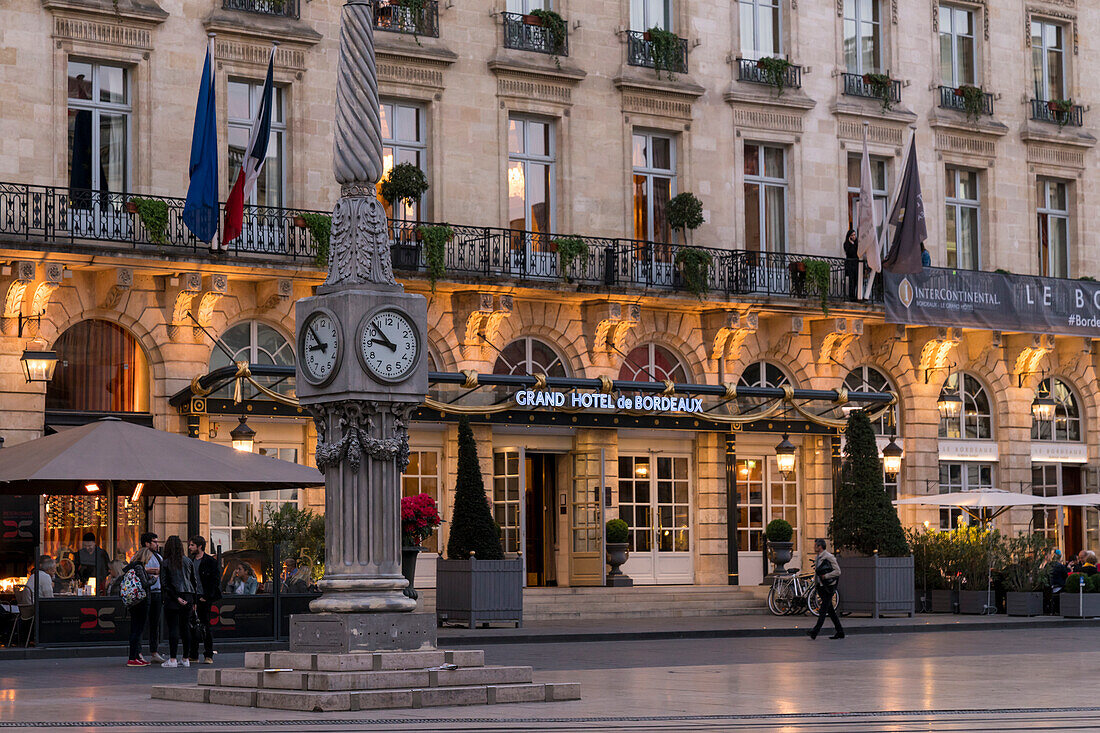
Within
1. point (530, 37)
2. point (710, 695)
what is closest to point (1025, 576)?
point (530, 37)

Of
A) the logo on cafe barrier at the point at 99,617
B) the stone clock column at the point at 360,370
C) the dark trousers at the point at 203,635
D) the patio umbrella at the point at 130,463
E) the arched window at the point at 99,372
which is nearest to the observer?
the stone clock column at the point at 360,370

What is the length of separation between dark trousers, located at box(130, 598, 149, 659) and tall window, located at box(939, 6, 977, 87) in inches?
899

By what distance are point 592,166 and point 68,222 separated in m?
9.70

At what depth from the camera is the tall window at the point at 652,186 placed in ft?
108

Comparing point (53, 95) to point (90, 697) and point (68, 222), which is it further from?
point (90, 697)

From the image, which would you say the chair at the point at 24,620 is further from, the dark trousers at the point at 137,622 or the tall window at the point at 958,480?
the tall window at the point at 958,480

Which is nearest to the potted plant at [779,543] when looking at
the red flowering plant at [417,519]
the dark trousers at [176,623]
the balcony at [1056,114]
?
the red flowering plant at [417,519]

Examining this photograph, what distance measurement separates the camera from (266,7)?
29.1m

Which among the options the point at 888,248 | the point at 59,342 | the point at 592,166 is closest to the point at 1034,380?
the point at 888,248

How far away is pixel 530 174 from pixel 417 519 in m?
8.19

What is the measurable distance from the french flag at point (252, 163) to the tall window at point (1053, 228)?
60.7 ft

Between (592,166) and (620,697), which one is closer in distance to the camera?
(620,697)

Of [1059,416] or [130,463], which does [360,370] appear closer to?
[130,463]

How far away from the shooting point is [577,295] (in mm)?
31297
